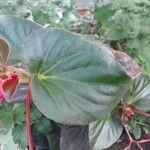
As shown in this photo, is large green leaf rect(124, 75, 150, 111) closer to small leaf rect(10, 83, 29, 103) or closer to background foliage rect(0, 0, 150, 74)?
background foliage rect(0, 0, 150, 74)

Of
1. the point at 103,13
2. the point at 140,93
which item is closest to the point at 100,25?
the point at 103,13

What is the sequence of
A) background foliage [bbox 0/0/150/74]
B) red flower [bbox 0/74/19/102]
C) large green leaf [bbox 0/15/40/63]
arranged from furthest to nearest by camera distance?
background foliage [bbox 0/0/150/74], large green leaf [bbox 0/15/40/63], red flower [bbox 0/74/19/102]

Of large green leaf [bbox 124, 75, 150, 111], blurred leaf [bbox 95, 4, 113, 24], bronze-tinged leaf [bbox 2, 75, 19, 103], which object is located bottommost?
large green leaf [bbox 124, 75, 150, 111]

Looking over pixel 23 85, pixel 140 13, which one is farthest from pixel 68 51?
pixel 140 13

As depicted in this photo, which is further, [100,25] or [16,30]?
[100,25]

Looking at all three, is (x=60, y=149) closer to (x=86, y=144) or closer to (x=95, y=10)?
(x=86, y=144)

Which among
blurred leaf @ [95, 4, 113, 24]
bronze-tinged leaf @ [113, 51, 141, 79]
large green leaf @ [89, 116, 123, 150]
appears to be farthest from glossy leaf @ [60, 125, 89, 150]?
blurred leaf @ [95, 4, 113, 24]

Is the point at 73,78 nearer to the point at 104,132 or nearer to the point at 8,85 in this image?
the point at 8,85
